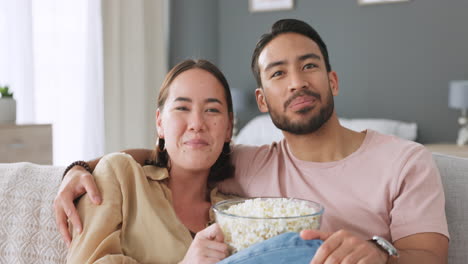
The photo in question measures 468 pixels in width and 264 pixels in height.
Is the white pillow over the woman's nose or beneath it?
beneath

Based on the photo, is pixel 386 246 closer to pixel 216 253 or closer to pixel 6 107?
pixel 216 253

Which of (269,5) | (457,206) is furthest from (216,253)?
(269,5)

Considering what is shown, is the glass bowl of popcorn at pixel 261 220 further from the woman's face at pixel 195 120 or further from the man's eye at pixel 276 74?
the man's eye at pixel 276 74

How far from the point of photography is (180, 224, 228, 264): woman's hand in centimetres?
100

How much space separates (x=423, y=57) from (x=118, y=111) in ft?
9.08

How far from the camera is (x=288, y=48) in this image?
1.47 meters

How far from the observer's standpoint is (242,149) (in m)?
1.64

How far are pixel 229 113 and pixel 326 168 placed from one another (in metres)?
0.33

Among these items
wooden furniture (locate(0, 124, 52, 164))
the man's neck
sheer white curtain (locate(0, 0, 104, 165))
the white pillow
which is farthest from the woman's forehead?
the white pillow

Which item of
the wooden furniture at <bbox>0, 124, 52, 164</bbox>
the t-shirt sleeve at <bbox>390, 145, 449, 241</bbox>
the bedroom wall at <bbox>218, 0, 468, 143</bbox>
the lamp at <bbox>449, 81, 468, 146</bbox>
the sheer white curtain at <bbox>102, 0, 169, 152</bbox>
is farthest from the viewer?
the sheer white curtain at <bbox>102, 0, 169, 152</bbox>

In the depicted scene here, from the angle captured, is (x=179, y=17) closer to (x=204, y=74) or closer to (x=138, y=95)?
(x=138, y=95)

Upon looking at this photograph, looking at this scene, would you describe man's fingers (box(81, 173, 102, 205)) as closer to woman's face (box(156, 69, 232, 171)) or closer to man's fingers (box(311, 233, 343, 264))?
woman's face (box(156, 69, 232, 171))

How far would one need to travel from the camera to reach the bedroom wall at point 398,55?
4.34 meters

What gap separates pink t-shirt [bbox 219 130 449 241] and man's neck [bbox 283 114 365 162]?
0.03 metres
